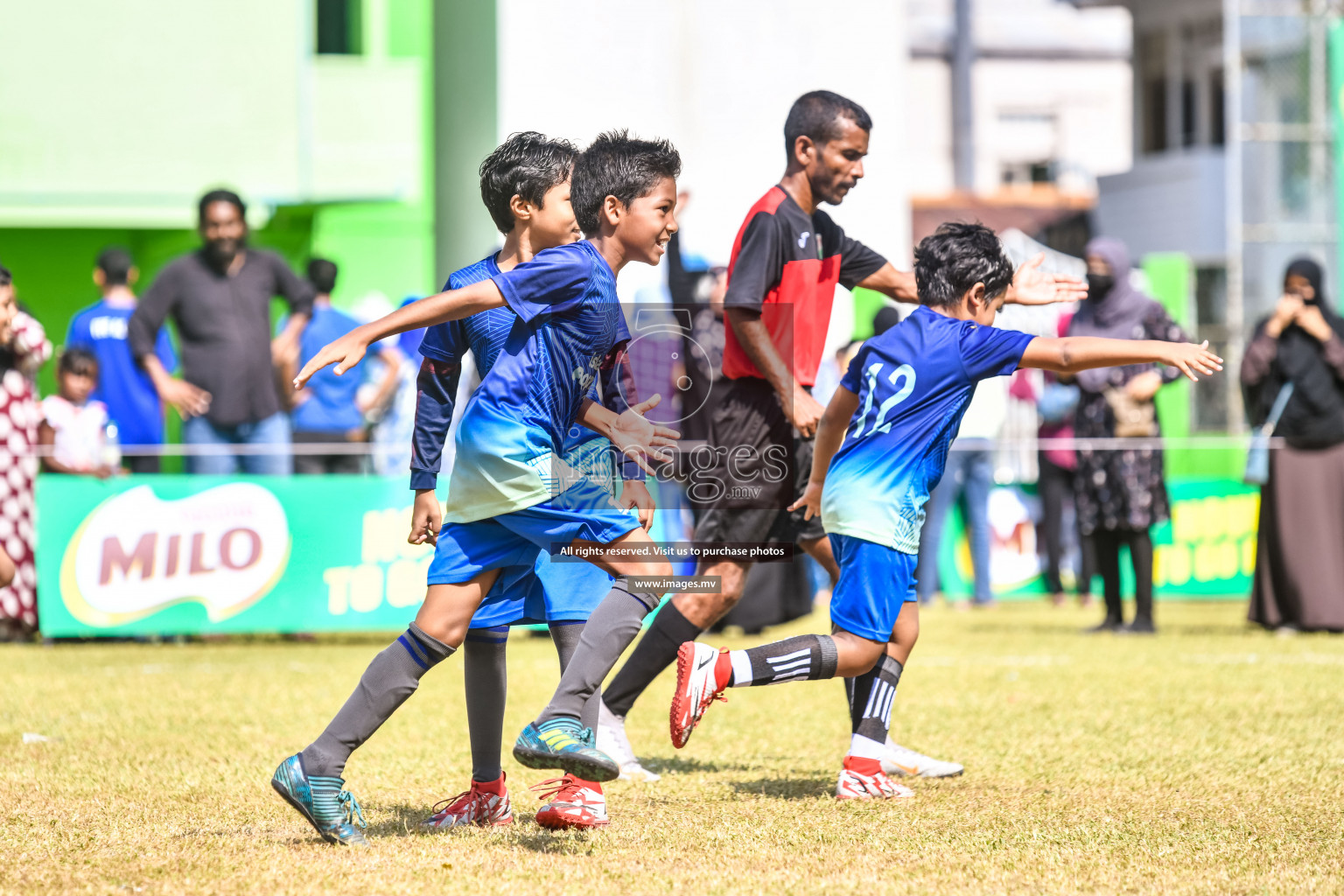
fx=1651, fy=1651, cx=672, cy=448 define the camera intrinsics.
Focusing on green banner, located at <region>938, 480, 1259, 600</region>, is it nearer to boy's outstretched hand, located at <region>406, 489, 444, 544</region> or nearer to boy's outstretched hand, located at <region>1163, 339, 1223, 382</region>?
boy's outstretched hand, located at <region>1163, 339, 1223, 382</region>

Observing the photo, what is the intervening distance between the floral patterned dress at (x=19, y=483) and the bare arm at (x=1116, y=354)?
6.98 m

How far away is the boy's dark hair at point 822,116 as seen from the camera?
5.14 m

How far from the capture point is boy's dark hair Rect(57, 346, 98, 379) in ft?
33.4

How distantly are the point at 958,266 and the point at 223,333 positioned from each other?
6.15 m

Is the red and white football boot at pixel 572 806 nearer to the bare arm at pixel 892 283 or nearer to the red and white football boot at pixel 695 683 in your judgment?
the red and white football boot at pixel 695 683

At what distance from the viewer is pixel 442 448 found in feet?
13.7

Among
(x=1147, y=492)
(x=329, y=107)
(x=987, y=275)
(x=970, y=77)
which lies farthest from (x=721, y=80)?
(x=970, y=77)

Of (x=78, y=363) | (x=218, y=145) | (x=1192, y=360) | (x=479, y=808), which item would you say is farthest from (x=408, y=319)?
(x=218, y=145)

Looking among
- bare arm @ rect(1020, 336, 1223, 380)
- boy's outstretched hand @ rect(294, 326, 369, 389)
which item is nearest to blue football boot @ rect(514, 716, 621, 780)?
boy's outstretched hand @ rect(294, 326, 369, 389)

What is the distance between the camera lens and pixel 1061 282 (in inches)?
189

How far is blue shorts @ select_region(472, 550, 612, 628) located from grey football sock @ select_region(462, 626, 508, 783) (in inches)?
1.8

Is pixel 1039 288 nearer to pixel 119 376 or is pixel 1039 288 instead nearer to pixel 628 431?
pixel 628 431

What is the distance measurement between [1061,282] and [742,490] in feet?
3.78

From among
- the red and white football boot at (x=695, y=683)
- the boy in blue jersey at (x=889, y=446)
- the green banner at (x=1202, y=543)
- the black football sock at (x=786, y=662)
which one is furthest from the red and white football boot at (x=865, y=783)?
the green banner at (x=1202, y=543)
